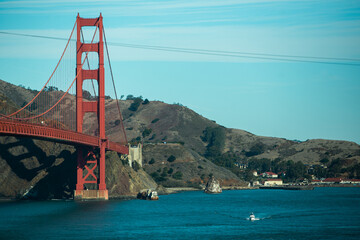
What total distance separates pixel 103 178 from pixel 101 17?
850 inches

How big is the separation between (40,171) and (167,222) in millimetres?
35174

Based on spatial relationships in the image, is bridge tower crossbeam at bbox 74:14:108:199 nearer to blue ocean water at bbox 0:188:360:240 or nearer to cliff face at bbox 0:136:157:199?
blue ocean water at bbox 0:188:360:240

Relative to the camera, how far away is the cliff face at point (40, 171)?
87.5m

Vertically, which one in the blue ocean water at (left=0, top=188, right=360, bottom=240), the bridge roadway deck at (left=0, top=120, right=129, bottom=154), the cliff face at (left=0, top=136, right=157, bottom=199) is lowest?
the blue ocean water at (left=0, top=188, right=360, bottom=240)

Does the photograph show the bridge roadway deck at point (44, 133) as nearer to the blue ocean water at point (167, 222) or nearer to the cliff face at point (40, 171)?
the blue ocean water at point (167, 222)

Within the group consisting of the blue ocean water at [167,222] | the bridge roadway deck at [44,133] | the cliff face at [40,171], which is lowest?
the blue ocean water at [167,222]

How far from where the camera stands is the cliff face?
87.5 metres

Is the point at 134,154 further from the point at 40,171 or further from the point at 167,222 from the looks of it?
the point at 167,222

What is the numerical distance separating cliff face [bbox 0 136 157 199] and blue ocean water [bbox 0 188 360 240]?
325 inches

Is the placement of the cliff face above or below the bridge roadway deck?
below

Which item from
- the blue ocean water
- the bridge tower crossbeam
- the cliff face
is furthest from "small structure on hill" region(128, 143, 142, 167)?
the blue ocean water

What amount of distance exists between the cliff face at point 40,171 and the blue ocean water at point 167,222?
826cm

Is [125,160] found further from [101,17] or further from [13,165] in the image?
[101,17]

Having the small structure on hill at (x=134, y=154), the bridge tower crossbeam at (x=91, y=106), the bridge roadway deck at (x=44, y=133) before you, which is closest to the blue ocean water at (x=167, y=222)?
the bridge tower crossbeam at (x=91, y=106)
